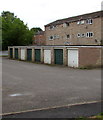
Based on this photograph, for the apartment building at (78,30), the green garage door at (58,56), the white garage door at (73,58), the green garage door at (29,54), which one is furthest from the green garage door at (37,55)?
the apartment building at (78,30)

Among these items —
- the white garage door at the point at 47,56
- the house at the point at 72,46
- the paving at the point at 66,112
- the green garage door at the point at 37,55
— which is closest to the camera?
the paving at the point at 66,112

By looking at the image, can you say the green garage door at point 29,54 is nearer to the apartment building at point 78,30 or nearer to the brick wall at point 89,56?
the apartment building at point 78,30

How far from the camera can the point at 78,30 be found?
41812mm

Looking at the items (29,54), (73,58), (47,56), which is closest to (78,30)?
(29,54)

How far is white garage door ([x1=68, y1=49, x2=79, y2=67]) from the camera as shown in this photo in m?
22.1

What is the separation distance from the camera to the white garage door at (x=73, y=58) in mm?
22087

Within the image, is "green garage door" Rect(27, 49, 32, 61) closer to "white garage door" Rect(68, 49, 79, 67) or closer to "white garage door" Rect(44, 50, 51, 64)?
"white garage door" Rect(44, 50, 51, 64)

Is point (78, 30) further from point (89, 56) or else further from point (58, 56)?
point (89, 56)

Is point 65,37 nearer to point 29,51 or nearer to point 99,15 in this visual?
point 99,15

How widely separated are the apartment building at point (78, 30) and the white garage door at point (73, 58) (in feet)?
48.3

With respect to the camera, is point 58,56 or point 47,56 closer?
point 58,56

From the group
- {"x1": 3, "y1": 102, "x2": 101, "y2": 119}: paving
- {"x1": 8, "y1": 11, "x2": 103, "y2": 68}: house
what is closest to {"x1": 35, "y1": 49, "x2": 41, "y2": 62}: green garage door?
{"x1": 8, "y1": 11, "x2": 103, "y2": 68}: house

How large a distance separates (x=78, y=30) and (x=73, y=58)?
2046 cm

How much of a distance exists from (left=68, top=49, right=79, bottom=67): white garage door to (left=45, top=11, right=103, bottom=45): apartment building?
14710mm
